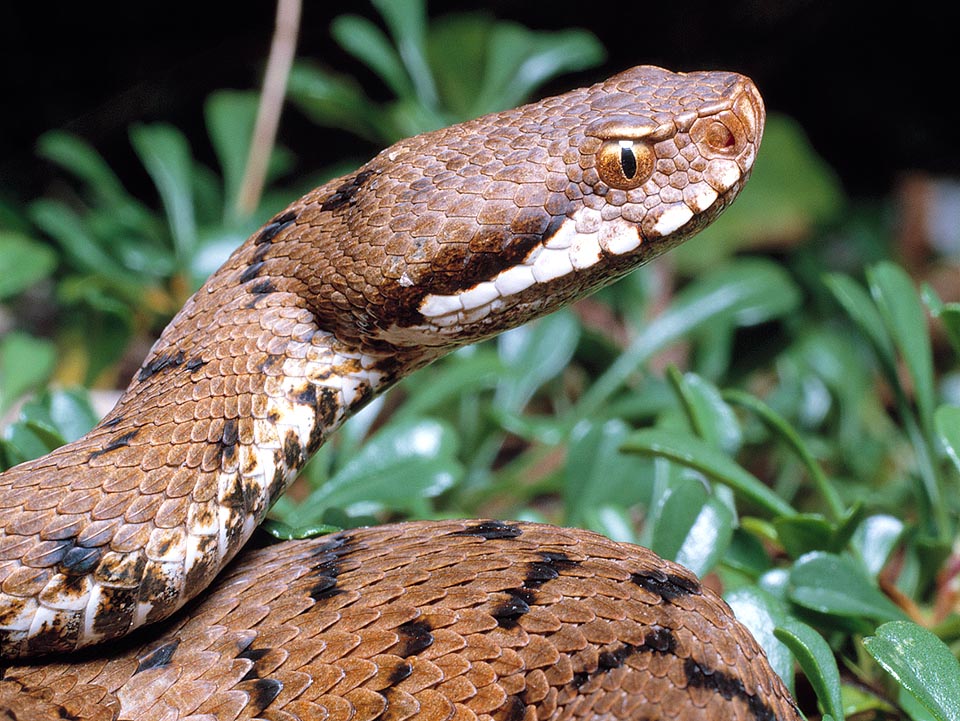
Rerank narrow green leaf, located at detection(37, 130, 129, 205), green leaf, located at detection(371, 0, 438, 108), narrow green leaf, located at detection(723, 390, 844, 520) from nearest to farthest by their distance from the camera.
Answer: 1. narrow green leaf, located at detection(723, 390, 844, 520)
2. narrow green leaf, located at detection(37, 130, 129, 205)
3. green leaf, located at detection(371, 0, 438, 108)

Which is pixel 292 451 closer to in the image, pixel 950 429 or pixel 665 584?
pixel 665 584

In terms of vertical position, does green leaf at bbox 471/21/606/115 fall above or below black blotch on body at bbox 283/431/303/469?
above

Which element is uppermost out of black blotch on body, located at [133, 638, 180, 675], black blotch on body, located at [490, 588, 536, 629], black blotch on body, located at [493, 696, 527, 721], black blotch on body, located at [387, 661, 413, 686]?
black blotch on body, located at [133, 638, 180, 675]

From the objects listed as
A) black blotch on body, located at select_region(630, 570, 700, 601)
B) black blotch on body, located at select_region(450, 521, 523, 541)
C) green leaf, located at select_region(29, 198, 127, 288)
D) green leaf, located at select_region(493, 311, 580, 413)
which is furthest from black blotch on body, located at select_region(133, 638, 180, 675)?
green leaf, located at select_region(29, 198, 127, 288)

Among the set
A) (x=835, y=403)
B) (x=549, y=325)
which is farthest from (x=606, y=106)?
(x=835, y=403)

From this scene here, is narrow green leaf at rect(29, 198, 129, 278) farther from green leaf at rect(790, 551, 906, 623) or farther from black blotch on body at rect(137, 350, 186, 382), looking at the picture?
green leaf at rect(790, 551, 906, 623)

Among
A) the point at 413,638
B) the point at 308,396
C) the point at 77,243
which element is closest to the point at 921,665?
the point at 413,638

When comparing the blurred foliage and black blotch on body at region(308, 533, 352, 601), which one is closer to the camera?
black blotch on body at region(308, 533, 352, 601)
